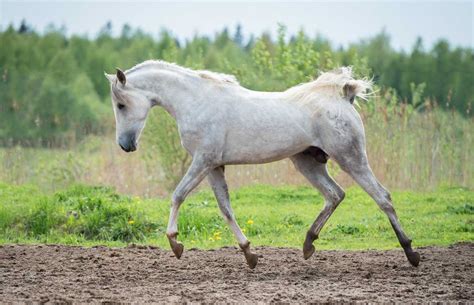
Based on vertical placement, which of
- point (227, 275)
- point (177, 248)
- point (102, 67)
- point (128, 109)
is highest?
point (128, 109)

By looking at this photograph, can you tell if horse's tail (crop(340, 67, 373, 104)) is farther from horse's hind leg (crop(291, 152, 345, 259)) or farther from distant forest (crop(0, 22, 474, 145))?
distant forest (crop(0, 22, 474, 145))

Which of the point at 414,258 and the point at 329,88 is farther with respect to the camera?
the point at 329,88

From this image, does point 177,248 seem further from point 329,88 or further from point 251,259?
point 329,88

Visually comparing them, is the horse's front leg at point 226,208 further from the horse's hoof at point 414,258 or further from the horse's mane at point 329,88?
the horse's hoof at point 414,258

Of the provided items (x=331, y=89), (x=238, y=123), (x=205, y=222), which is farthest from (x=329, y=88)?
(x=205, y=222)

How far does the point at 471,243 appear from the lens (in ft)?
34.7

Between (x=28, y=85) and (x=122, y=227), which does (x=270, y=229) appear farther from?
(x=28, y=85)

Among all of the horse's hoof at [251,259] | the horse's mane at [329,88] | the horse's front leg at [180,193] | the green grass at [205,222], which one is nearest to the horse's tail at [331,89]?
the horse's mane at [329,88]

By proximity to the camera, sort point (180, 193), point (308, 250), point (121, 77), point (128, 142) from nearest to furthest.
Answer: point (180, 193) → point (121, 77) → point (128, 142) → point (308, 250)

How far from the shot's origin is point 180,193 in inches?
351

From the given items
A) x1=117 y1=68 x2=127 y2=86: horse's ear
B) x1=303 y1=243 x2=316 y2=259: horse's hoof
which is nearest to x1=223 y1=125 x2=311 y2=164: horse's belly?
x1=303 y1=243 x2=316 y2=259: horse's hoof

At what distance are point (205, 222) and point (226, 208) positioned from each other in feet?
9.83

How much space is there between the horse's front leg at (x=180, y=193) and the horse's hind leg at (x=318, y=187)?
4.17ft

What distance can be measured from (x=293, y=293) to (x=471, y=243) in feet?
11.9
